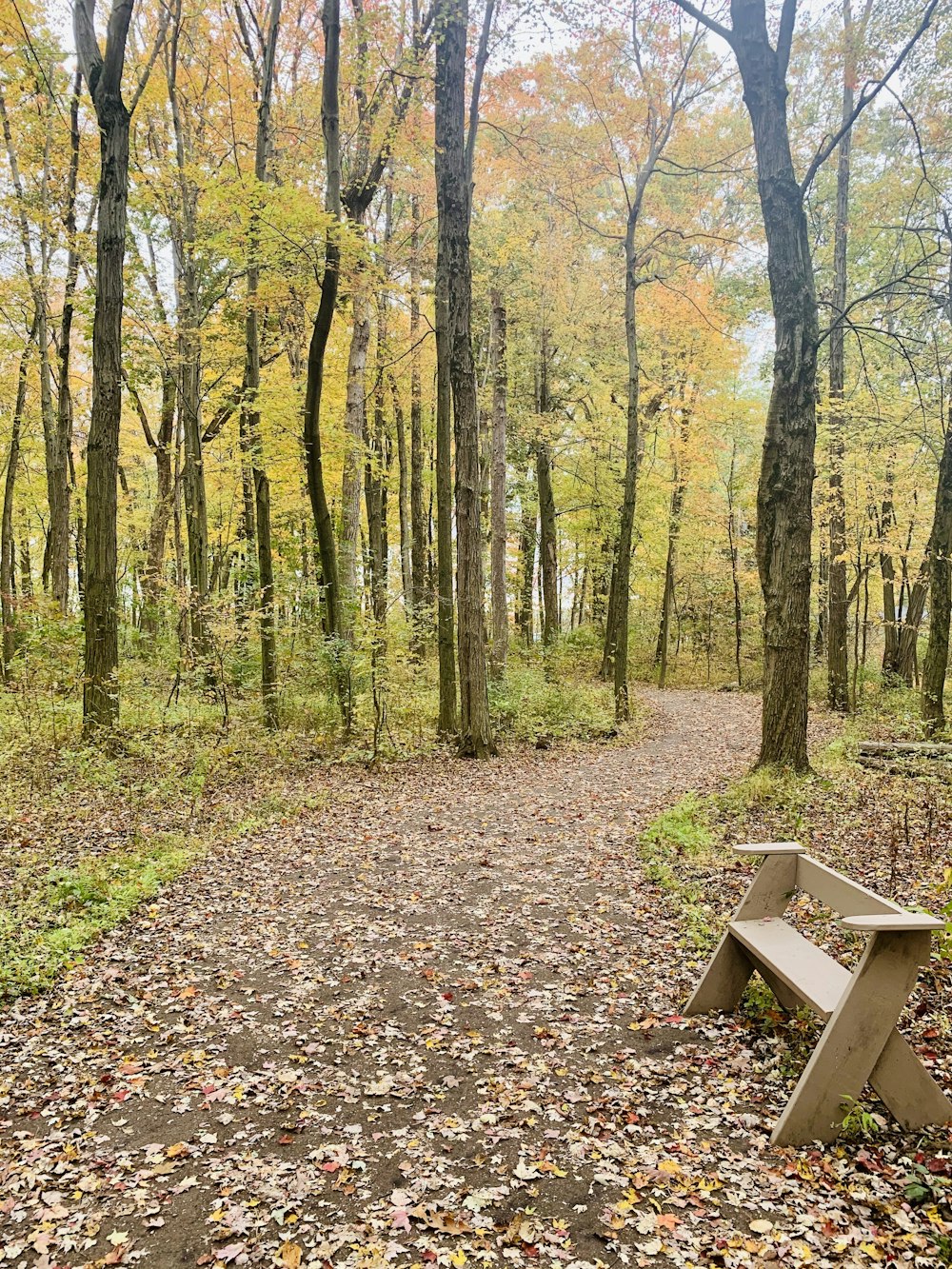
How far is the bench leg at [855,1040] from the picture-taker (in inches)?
112

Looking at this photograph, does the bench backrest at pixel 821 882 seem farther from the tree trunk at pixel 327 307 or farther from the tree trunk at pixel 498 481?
the tree trunk at pixel 498 481

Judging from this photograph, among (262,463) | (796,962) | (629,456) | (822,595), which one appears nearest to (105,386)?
(262,463)

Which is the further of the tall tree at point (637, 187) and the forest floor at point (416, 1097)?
the tall tree at point (637, 187)

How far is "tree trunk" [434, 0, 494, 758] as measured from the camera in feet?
33.6

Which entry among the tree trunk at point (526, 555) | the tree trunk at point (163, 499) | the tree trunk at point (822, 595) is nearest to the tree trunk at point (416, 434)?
the tree trunk at point (526, 555)

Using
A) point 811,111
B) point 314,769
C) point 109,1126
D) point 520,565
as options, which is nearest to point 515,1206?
point 109,1126

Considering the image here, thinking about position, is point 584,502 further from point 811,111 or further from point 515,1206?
point 515,1206

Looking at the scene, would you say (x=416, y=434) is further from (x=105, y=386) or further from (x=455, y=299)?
(x=105, y=386)

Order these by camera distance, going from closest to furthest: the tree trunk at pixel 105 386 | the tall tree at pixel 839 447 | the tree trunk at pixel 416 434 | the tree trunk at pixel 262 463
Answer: the tree trunk at pixel 105 386 < the tree trunk at pixel 262 463 < the tall tree at pixel 839 447 < the tree trunk at pixel 416 434

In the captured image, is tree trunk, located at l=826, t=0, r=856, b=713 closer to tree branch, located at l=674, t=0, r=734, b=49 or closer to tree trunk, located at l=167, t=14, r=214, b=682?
tree branch, located at l=674, t=0, r=734, b=49

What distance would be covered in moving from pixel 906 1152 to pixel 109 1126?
11.4ft

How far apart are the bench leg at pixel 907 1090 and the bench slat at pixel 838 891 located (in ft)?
1.58

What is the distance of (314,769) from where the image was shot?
10453 mm

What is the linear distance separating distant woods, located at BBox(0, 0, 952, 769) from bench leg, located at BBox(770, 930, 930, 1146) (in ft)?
19.1
